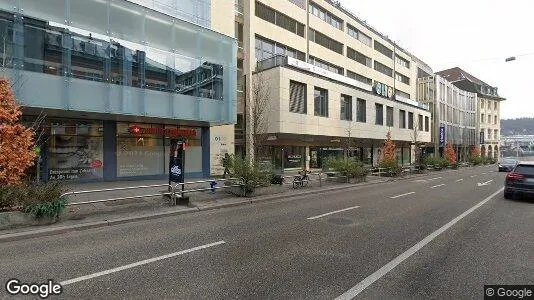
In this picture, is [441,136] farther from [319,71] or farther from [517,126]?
[517,126]

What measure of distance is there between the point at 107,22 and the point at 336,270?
16.6m

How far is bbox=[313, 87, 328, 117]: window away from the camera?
98.2 feet

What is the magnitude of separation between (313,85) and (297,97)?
8.14 ft

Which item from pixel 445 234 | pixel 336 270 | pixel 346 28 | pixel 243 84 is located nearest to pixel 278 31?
pixel 243 84

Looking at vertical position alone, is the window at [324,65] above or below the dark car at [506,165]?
above

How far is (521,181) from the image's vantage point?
13312 millimetres

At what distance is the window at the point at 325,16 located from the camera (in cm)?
3590

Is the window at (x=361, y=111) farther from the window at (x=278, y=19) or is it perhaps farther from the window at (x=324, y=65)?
the window at (x=278, y=19)

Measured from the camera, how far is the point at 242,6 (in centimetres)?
2808

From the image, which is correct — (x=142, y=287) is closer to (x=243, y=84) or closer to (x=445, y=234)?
(x=445, y=234)

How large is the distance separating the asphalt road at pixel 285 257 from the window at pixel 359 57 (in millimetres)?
34998

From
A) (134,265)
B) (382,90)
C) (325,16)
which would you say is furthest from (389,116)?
(134,265)

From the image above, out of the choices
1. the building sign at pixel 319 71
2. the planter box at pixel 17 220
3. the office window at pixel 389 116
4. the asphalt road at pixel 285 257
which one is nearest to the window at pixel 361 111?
the building sign at pixel 319 71

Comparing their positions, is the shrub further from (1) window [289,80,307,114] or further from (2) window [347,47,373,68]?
(2) window [347,47,373,68]
